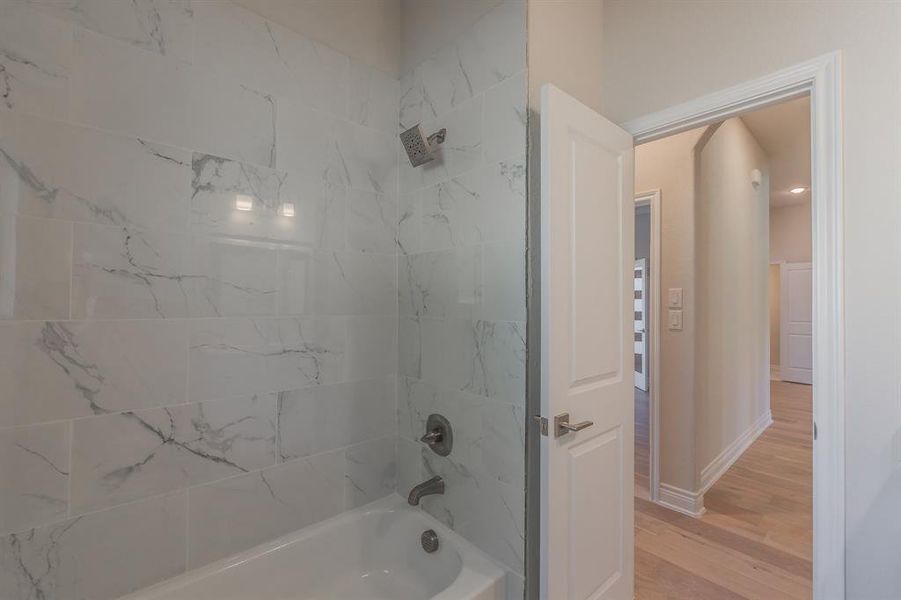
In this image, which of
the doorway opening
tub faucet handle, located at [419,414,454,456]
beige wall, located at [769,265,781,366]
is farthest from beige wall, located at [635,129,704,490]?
beige wall, located at [769,265,781,366]

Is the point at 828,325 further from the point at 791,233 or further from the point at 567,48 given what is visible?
the point at 791,233

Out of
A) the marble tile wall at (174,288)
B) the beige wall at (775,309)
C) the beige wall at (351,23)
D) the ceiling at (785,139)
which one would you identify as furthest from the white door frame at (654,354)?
the beige wall at (775,309)

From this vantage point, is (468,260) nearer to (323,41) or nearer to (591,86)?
(591,86)

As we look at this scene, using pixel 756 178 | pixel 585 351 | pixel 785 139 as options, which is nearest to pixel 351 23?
pixel 585 351

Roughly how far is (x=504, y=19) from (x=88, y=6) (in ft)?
4.25

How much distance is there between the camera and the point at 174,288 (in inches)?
51.0

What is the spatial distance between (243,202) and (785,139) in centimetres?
448

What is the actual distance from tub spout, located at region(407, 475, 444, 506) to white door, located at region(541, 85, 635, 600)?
0.50 metres

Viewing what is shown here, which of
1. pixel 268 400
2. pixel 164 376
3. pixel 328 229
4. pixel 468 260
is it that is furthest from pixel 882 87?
pixel 164 376

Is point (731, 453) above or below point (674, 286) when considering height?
below

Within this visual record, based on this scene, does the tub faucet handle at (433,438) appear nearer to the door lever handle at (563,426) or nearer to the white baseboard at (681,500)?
the door lever handle at (563,426)

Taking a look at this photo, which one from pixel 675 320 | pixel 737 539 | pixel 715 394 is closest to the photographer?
pixel 737 539

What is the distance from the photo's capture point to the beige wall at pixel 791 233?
585 cm

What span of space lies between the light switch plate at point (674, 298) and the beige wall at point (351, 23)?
2084mm
